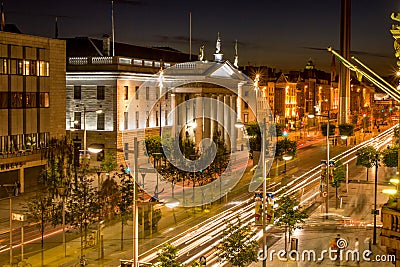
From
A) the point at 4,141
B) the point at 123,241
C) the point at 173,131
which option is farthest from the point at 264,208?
the point at 173,131

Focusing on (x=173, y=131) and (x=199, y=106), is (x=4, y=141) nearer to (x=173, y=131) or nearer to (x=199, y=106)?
(x=173, y=131)

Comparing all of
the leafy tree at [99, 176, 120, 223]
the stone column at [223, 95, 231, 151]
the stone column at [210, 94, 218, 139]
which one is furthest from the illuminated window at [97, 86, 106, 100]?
the leafy tree at [99, 176, 120, 223]

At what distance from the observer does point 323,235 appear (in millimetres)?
33031

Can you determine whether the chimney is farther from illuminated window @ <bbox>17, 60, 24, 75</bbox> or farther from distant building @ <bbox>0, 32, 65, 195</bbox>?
illuminated window @ <bbox>17, 60, 24, 75</bbox>

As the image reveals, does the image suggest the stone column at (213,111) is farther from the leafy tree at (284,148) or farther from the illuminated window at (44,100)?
the illuminated window at (44,100)

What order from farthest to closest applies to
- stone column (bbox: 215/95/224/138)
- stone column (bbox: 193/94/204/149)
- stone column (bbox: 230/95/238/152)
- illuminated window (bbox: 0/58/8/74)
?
stone column (bbox: 215/95/224/138) < stone column (bbox: 230/95/238/152) < stone column (bbox: 193/94/204/149) < illuminated window (bbox: 0/58/8/74)

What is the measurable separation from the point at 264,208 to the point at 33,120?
97.8 ft

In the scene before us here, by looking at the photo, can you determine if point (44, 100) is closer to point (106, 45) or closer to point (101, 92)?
point (101, 92)

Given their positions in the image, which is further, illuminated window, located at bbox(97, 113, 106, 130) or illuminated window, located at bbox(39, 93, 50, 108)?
illuminated window, located at bbox(97, 113, 106, 130)

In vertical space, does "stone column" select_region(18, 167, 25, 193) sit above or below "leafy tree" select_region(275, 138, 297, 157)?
below

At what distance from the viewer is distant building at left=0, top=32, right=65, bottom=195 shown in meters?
45.8

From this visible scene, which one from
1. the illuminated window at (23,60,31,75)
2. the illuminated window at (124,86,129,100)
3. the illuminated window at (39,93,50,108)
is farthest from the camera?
the illuminated window at (124,86,129,100)

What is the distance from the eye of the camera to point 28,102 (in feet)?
160

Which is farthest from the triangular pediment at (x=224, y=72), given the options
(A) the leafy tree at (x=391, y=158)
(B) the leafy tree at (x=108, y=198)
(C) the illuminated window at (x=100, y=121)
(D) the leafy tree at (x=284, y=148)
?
(B) the leafy tree at (x=108, y=198)
